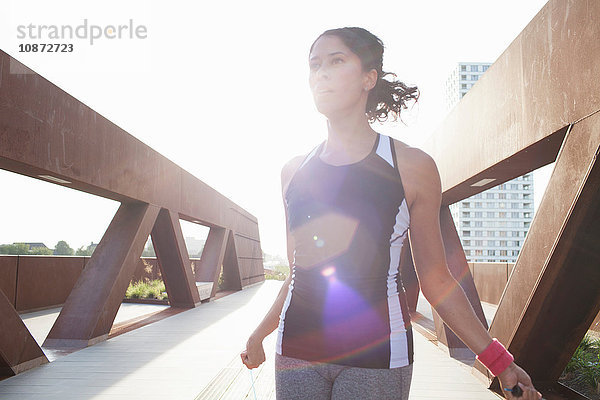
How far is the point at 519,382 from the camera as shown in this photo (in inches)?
59.3

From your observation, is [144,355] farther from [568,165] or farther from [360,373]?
[360,373]

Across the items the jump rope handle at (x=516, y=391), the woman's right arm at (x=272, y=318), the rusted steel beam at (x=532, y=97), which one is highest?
the rusted steel beam at (x=532, y=97)

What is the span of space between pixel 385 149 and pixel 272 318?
74cm

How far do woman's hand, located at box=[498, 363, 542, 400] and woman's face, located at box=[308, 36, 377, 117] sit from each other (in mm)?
1002

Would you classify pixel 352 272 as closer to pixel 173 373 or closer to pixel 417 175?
pixel 417 175

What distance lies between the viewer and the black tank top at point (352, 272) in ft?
4.99

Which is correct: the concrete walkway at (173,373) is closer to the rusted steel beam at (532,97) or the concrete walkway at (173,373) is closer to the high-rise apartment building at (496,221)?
the rusted steel beam at (532,97)

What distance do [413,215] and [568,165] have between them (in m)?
3.11

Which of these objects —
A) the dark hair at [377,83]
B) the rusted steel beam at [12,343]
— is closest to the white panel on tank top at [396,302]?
the dark hair at [377,83]

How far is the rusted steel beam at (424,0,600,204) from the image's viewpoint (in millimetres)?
3850

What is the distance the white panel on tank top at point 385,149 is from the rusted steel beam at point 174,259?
10.1 metres

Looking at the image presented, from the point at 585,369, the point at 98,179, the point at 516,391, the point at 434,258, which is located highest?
the point at 98,179

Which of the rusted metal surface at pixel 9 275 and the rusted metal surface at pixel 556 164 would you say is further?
the rusted metal surface at pixel 9 275

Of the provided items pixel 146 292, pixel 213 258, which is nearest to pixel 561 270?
pixel 146 292
